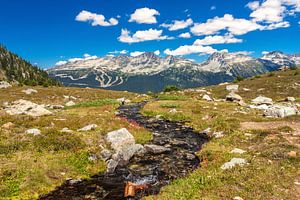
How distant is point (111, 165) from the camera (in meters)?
20.3

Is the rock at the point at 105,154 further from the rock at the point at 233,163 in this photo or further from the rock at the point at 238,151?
the rock at the point at 238,151

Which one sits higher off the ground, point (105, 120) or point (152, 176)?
point (105, 120)

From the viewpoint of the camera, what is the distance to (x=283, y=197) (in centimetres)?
1431

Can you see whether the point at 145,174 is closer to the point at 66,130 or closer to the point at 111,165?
the point at 111,165

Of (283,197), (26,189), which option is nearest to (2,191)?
→ (26,189)

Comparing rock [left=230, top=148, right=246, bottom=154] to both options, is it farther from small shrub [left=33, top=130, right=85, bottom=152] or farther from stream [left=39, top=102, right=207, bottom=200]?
small shrub [left=33, top=130, right=85, bottom=152]

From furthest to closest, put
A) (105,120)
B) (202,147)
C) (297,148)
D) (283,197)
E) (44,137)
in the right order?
(105,120) < (202,147) < (44,137) < (297,148) < (283,197)

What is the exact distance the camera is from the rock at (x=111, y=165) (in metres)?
19.9

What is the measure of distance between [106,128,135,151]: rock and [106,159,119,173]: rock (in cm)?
212

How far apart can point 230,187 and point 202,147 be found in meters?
9.68

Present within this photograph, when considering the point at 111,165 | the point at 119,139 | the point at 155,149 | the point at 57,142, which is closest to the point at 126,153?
the point at 111,165

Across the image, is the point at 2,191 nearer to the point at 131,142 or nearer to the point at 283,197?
the point at 131,142

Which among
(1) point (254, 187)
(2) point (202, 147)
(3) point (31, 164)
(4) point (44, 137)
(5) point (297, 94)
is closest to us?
(1) point (254, 187)

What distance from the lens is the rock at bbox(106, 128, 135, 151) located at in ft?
76.2
